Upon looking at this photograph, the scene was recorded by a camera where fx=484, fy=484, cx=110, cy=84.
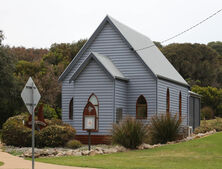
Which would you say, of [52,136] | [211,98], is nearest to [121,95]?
[52,136]

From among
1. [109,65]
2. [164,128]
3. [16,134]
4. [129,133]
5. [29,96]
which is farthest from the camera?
[109,65]

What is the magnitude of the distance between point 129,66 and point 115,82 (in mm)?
3013

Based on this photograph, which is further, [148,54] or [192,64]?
[192,64]

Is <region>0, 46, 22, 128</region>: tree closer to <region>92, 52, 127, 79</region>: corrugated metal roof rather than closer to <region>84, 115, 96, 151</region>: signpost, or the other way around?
<region>92, 52, 127, 79</region>: corrugated metal roof

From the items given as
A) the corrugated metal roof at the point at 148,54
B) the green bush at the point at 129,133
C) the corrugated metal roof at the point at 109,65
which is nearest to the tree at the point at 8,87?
the corrugated metal roof at the point at 148,54

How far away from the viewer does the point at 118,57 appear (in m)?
36.0

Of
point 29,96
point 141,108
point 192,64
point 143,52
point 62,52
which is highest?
point 62,52

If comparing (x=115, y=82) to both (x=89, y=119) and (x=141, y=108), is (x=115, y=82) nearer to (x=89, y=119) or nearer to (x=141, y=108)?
(x=141, y=108)

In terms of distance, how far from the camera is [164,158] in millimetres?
23359

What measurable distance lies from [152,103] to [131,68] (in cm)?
299

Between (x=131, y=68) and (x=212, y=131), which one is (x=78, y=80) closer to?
(x=131, y=68)

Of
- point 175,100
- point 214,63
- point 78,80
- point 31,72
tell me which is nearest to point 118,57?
point 78,80

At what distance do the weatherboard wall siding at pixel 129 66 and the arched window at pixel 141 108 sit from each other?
0.97 feet

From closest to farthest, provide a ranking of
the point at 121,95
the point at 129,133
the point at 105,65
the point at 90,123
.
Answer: the point at 129,133 < the point at 90,123 < the point at 105,65 < the point at 121,95
